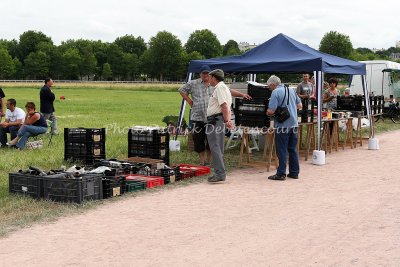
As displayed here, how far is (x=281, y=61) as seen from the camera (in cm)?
1194

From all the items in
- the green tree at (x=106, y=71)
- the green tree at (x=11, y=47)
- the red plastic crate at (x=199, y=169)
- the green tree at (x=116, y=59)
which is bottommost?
the red plastic crate at (x=199, y=169)

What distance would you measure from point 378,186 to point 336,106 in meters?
7.08

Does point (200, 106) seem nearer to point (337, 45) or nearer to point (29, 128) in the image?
point (29, 128)

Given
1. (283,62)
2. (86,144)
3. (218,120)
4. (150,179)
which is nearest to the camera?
(150,179)

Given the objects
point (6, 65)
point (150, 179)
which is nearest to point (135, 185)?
point (150, 179)

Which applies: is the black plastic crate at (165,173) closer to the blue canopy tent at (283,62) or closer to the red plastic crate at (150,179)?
the red plastic crate at (150,179)

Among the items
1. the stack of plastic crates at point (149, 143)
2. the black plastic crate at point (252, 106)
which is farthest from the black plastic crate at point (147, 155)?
the black plastic crate at point (252, 106)

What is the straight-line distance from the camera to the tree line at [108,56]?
106m

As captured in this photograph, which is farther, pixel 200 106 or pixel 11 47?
pixel 11 47

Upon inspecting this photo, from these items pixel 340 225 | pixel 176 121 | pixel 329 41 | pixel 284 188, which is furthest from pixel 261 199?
pixel 329 41

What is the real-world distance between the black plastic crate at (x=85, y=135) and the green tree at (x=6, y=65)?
100m

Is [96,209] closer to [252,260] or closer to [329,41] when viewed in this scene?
[252,260]

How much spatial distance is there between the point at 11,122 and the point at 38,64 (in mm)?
97780

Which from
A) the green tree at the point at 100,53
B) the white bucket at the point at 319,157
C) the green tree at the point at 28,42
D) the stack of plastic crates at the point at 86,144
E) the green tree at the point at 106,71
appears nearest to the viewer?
the stack of plastic crates at the point at 86,144
